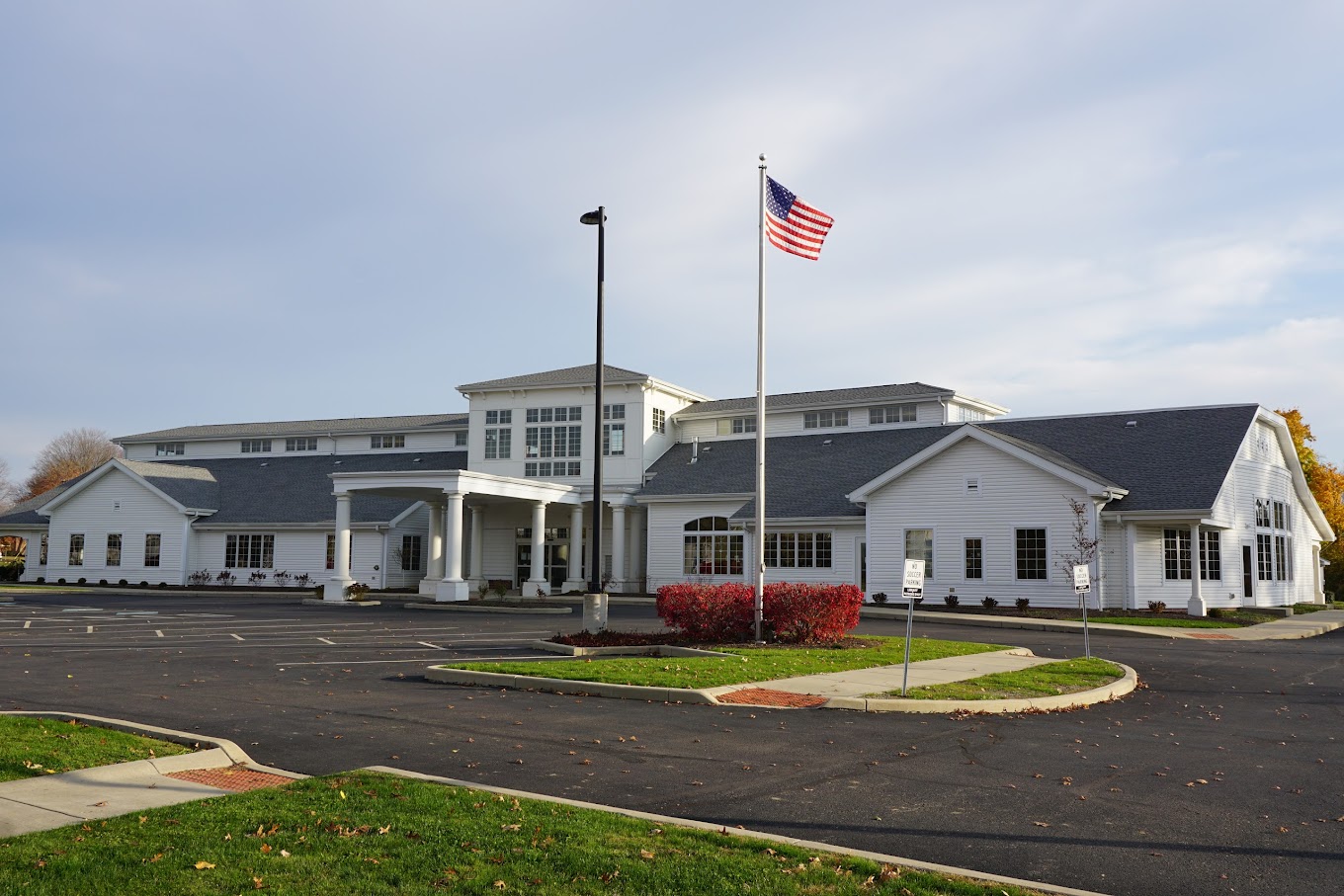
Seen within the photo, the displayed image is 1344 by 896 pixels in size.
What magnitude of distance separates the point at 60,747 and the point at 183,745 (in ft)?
3.17

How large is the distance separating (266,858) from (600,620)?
50.0 ft

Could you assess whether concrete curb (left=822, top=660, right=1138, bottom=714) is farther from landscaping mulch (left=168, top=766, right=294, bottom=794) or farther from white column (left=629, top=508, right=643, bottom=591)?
white column (left=629, top=508, right=643, bottom=591)

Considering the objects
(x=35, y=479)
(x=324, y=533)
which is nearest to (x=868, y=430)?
(x=324, y=533)

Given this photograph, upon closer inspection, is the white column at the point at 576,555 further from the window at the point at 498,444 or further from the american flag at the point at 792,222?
the american flag at the point at 792,222

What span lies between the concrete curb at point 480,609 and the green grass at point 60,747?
23.8 m

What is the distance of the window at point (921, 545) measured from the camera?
3612 centimetres

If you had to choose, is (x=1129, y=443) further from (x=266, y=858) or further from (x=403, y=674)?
(x=266, y=858)

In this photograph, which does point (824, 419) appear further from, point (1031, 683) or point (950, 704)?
point (950, 704)

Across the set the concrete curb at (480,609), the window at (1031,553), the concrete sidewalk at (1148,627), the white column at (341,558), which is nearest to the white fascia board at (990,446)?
the window at (1031,553)

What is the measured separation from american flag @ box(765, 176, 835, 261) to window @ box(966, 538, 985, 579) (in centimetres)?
1660

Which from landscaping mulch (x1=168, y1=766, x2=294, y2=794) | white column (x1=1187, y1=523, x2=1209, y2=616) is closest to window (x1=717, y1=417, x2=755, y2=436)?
white column (x1=1187, y1=523, x2=1209, y2=616)

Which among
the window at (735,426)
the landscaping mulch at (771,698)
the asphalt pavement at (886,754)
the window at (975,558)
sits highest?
the window at (735,426)

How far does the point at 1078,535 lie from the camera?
3278 centimetres

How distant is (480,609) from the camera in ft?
119
